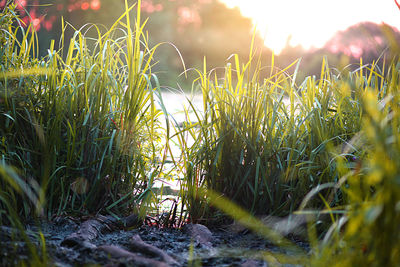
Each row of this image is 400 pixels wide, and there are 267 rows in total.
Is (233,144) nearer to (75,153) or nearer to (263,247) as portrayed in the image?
(263,247)

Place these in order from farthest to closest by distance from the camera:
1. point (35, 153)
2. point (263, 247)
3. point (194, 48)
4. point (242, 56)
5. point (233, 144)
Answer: point (242, 56), point (194, 48), point (233, 144), point (35, 153), point (263, 247)

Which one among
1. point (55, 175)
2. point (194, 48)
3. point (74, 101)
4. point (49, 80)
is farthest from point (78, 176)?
point (194, 48)

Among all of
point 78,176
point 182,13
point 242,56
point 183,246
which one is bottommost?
point 183,246

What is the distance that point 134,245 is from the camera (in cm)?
117

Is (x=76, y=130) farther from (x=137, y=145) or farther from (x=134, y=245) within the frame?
(x=134, y=245)

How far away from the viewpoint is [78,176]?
162 centimetres

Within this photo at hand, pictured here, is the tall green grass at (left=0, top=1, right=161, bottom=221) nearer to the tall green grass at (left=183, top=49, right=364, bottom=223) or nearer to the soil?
the soil

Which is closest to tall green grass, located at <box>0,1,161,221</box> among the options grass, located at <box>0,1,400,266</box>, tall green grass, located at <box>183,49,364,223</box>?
grass, located at <box>0,1,400,266</box>

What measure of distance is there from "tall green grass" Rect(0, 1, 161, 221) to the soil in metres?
0.15

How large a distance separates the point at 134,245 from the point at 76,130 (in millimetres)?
683

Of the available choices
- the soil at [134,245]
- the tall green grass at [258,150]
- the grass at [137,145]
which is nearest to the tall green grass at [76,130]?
the grass at [137,145]

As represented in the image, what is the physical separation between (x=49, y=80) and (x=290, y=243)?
1191 mm

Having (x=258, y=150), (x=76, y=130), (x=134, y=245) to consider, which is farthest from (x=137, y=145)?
(x=134, y=245)

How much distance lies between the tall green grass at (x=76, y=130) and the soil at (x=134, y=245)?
0.48 ft
